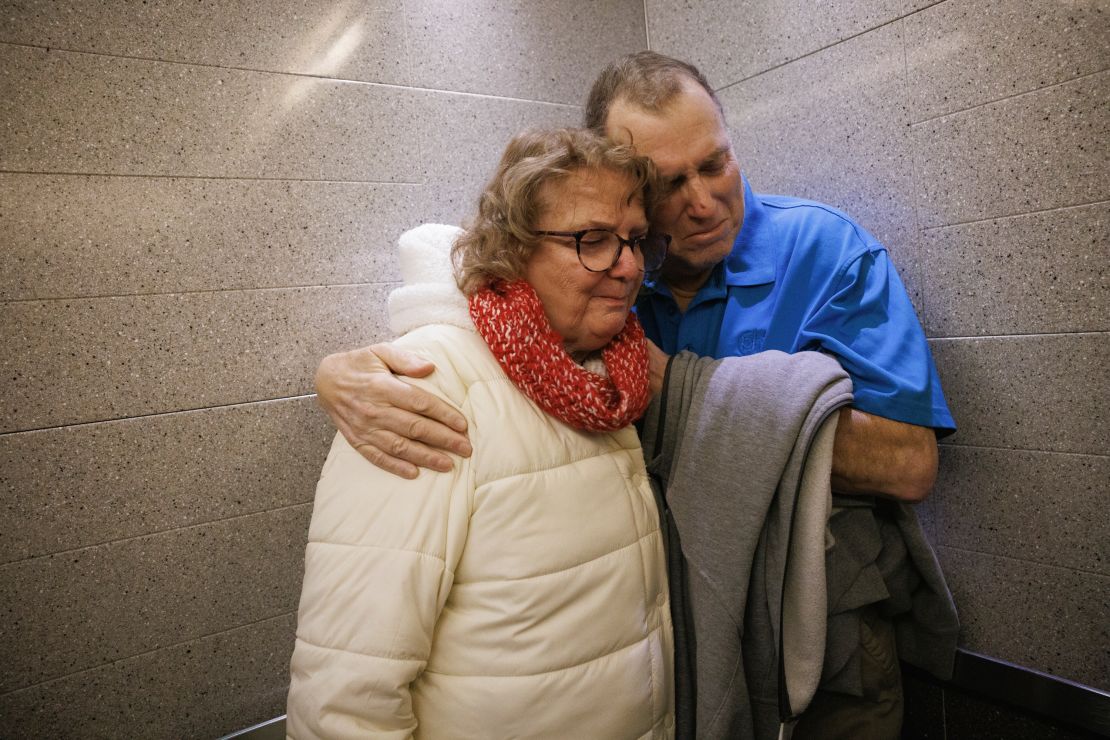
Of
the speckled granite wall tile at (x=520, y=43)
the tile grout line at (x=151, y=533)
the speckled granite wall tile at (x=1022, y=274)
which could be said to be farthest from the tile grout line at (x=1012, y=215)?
the tile grout line at (x=151, y=533)

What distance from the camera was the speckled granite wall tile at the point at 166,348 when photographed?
1.39 metres

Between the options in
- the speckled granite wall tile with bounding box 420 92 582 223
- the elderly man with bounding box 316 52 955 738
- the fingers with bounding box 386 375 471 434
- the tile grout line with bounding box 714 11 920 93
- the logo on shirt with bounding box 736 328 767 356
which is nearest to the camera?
the fingers with bounding box 386 375 471 434

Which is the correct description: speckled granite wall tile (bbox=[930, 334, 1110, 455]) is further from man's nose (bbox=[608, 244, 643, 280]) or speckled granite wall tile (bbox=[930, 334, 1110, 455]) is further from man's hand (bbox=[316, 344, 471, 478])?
man's hand (bbox=[316, 344, 471, 478])

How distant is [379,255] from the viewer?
179cm

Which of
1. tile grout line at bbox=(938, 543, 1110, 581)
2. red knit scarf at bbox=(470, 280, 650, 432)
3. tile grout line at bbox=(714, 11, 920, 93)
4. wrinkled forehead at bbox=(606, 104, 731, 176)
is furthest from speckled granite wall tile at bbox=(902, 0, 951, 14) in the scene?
tile grout line at bbox=(938, 543, 1110, 581)

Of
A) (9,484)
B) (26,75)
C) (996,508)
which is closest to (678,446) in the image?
(996,508)

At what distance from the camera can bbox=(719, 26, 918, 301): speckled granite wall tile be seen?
1.64m

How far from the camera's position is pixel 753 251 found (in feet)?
4.94

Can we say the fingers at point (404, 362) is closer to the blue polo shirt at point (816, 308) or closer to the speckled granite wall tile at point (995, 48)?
the blue polo shirt at point (816, 308)

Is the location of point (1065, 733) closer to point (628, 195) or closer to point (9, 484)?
point (628, 195)

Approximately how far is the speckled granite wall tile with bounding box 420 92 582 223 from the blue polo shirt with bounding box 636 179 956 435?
2.12 ft

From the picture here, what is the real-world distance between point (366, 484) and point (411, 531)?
0.11 metres

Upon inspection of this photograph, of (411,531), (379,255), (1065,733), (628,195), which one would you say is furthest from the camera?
(379,255)

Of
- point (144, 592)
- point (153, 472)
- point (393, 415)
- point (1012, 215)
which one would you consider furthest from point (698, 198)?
point (144, 592)
